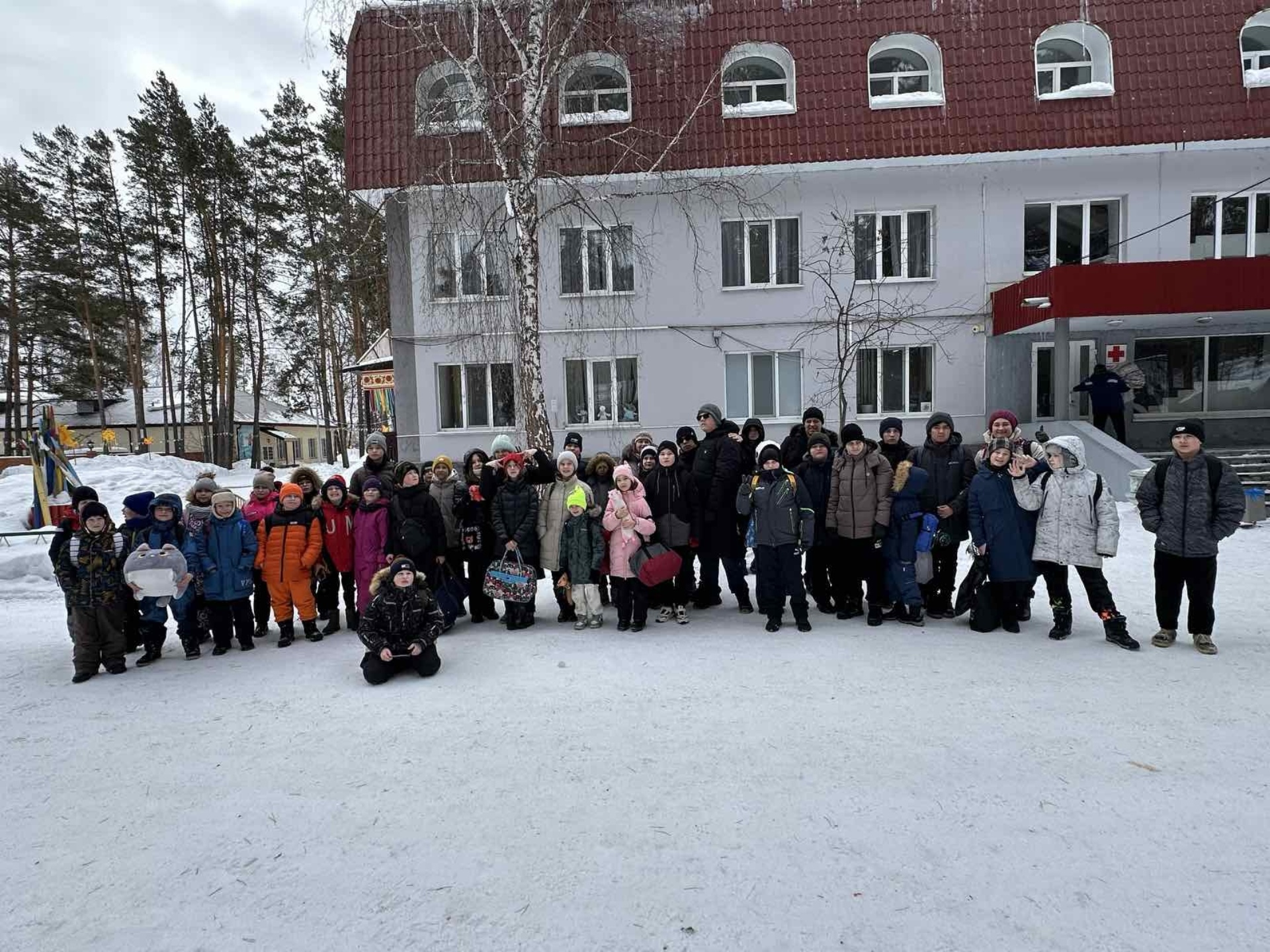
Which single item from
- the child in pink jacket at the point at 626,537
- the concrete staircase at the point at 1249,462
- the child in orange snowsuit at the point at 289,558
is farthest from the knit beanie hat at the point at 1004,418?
the concrete staircase at the point at 1249,462

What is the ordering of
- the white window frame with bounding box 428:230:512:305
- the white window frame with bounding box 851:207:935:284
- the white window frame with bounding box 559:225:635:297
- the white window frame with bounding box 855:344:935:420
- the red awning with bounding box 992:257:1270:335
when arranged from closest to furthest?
the white window frame with bounding box 428:230:512:305 < the red awning with bounding box 992:257:1270:335 < the white window frame with bounding box 851:207:935:284 < the white window frame with bounding box 559:225:635:297 < the white window frame with bounding box 855:344:935:420

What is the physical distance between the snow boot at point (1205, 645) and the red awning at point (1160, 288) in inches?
361

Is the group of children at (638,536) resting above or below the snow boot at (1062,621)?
above

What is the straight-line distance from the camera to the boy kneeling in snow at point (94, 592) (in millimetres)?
5531

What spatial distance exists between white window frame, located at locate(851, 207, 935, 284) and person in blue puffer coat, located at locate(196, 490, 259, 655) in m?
13.2

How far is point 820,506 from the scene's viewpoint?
6.44 meters

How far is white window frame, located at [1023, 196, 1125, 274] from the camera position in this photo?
1515cm

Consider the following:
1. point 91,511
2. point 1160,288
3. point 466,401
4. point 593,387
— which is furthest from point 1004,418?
point 466,401

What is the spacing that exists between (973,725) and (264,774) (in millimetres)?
3898

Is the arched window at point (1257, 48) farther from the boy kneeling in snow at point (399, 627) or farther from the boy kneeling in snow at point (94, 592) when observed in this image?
the boy kneeling in snow at point (94, 592)

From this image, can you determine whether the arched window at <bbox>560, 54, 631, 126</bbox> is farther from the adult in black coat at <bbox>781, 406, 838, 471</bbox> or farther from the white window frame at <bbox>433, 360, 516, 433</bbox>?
the adult in black coat at <bbox>781, 406, 838, 471</bbox>

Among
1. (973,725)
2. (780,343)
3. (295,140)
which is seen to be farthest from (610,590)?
(295,140)

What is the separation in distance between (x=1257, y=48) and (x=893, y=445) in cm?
1609

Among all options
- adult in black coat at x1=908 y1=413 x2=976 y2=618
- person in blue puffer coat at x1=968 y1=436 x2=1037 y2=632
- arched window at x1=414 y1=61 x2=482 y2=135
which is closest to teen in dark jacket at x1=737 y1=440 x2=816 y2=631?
adult in black coat at x1=908 y1=413 x2=976 y2=618
